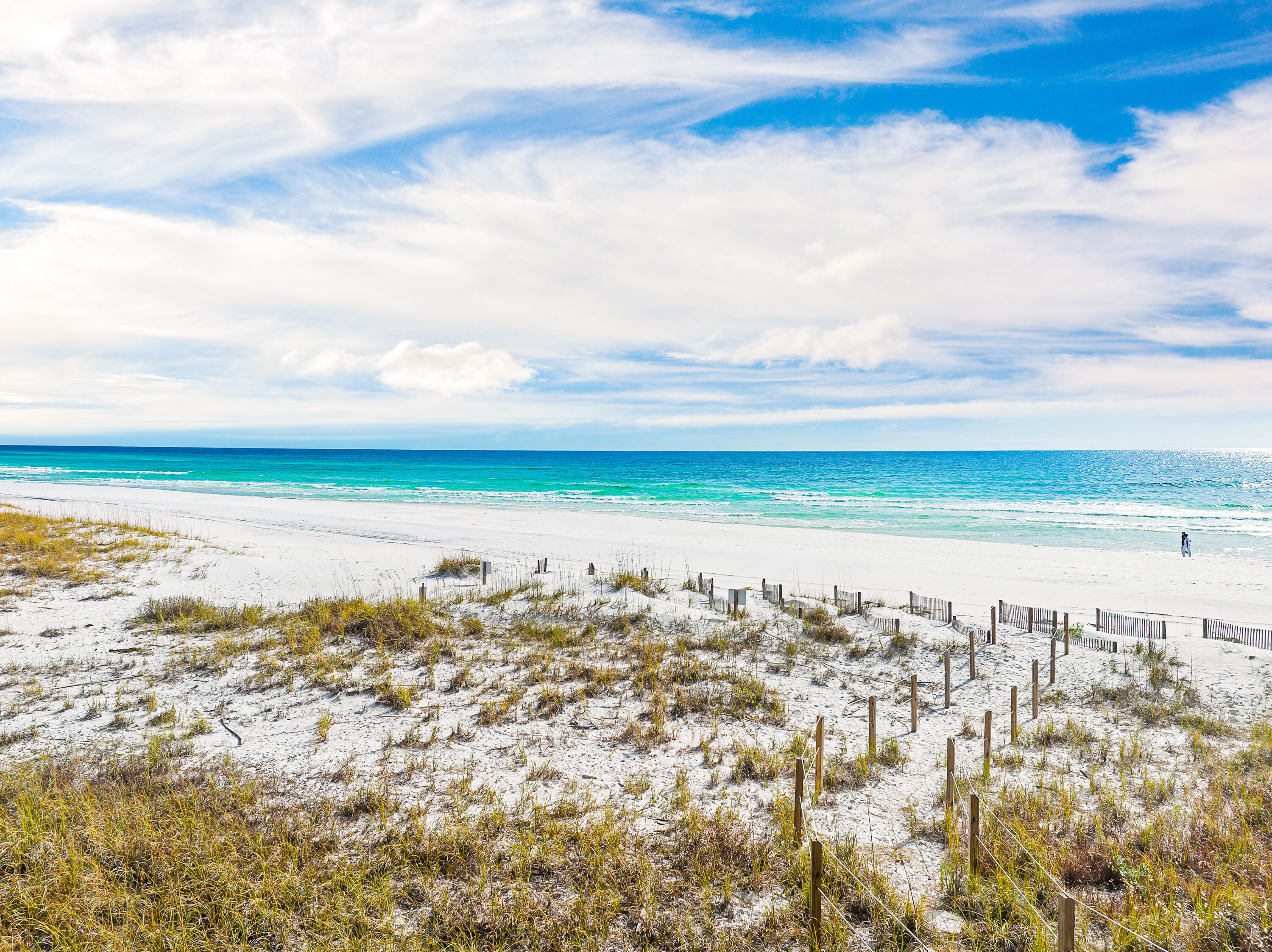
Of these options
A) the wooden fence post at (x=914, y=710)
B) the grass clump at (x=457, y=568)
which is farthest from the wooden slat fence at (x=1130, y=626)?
the grass clump at (x=457, y=568)

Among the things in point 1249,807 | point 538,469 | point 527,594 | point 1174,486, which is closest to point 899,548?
point 527,594

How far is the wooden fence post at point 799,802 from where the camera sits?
4410 mm

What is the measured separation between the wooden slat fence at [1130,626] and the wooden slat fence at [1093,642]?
81 cm

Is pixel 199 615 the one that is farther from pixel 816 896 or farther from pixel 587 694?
pixel 816 896

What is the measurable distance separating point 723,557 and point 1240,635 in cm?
1582

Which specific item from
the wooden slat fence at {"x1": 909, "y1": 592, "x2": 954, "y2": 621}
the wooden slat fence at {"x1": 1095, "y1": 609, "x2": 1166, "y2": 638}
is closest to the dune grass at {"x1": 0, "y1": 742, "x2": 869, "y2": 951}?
the wooden slat fence at {"x1": 909, "y1": 592, "x2": 954, "y2": 621}

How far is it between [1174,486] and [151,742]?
89447mm

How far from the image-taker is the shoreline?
16781mm

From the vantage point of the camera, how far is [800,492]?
61406 mm

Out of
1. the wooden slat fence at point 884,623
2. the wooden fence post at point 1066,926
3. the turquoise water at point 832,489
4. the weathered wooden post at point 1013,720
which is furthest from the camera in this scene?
the turquoise water at point 832,489

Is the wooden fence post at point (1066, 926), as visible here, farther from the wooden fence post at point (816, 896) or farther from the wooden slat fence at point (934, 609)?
the wooden slat fence at point (934, 609)

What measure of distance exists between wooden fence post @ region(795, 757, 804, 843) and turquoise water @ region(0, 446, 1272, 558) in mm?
31919

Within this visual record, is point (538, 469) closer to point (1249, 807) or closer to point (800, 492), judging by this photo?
point (800, 492)

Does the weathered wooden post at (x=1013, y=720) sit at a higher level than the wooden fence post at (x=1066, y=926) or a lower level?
lower
